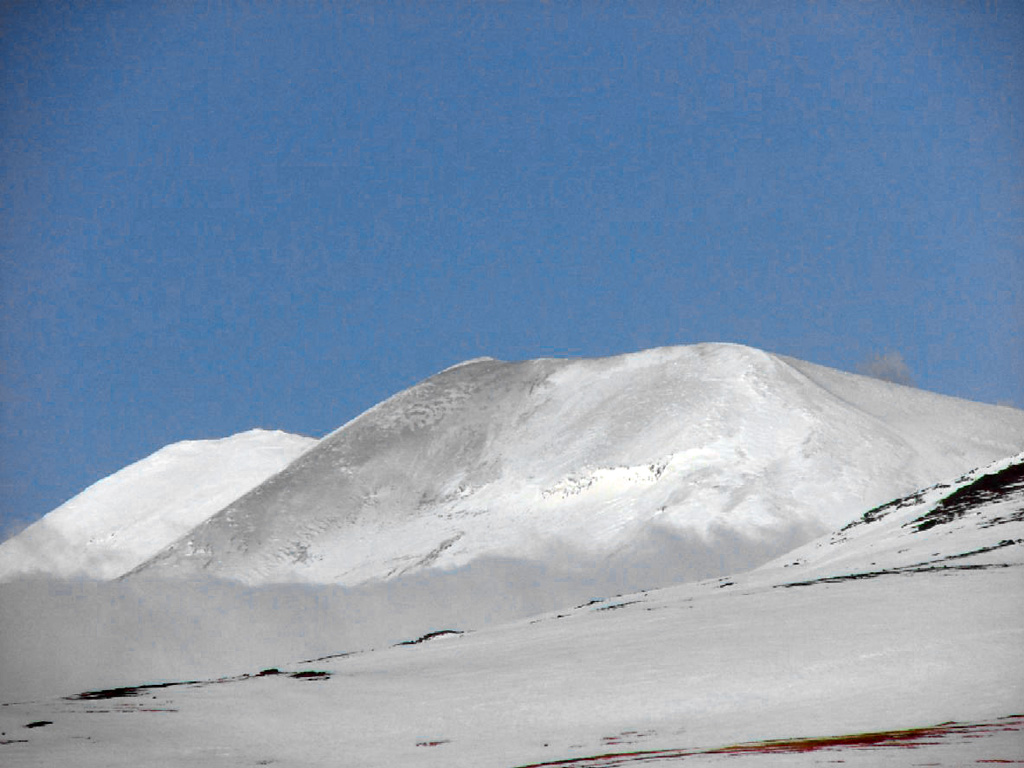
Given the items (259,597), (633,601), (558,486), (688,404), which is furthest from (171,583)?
(633,601)

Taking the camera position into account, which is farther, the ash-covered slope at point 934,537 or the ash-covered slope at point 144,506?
the ash-covered slope at point 144,506

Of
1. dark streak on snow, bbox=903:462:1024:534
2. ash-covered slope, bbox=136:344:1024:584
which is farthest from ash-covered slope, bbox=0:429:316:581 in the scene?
dark streak on snow, bbox=903:462:1024:534

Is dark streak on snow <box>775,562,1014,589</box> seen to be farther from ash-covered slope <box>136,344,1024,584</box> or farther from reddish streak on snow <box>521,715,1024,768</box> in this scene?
ash-covered slope <box>136,344,1024,584</box>

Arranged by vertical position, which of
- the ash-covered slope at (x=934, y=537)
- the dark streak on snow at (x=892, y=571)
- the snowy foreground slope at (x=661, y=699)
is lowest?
the snowy foreground slope at (x=661, y=699)

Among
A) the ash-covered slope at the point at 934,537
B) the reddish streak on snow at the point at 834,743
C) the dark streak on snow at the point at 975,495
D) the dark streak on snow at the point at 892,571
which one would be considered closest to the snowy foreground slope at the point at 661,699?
the reddish streak on snow at the point at 834,743

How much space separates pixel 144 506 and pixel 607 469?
74.9 meters

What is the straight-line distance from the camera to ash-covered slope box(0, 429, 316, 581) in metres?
159

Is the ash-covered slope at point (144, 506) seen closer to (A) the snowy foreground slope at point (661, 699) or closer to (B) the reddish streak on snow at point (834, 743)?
(A) the snowy foreground slope at point (661, 699)

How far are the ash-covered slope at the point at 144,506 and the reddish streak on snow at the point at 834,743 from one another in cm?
13718

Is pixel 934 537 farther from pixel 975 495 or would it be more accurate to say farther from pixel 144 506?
pixel 144 506

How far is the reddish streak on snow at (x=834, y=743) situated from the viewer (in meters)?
19.7

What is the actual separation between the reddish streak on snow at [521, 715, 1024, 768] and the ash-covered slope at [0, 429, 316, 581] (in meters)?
137

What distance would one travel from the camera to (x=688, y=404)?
13050 cm

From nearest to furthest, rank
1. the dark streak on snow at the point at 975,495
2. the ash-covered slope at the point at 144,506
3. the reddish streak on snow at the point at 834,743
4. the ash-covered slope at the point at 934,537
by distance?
the reddish streak on snow at the point at 834,743 < the ash-covered slope at the point at 934,537 < the dark streak on snow at the point at 975,495 < the ash-covered slope at the point at 144,506
